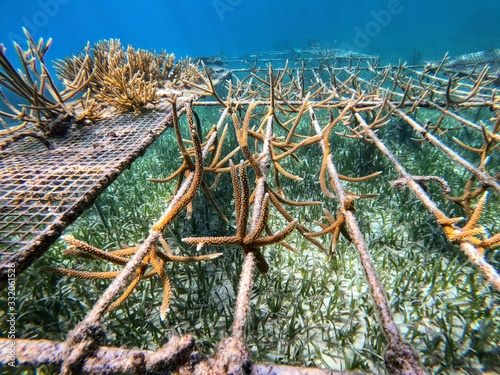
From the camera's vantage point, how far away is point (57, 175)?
92.3 inches

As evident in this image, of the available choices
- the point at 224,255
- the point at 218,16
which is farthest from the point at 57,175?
the point at 218,16

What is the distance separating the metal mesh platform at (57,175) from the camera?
160 centimetres

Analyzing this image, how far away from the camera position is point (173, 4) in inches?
5586

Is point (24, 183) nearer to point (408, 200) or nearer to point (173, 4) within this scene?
point (408, 200)

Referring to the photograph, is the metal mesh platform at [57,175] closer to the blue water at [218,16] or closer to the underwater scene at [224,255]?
the underwater scene at [224,255]

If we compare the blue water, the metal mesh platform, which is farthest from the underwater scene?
the blue water

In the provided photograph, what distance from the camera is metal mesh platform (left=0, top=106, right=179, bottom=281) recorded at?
1.60 m

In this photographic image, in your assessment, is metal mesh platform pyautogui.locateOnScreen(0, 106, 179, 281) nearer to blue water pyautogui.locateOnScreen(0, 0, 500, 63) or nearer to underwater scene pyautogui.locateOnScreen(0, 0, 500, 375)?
underwater scene pyautogui.locateOnScreen(0, 0, 500, 375)

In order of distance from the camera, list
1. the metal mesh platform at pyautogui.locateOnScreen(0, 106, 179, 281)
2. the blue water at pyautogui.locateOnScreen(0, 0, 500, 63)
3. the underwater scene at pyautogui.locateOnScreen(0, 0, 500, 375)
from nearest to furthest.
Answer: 1. the underwater scene at pyautogui.locateOnScreen(0, 0, 500, 375)
2. the metal mesh platform at pyautogui.locateOnScreen(0, 106, 179, 281)
3. the blue water at pyautogui.locateOnScreen(0, 0, 500, 63)

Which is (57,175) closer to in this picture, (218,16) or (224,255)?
(224,255)

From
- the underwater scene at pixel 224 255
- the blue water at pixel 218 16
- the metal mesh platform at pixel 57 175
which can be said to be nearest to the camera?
the underwater scene at pixel 224 255

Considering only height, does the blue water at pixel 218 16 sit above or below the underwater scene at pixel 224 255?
above

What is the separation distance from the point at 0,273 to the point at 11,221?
61 cm

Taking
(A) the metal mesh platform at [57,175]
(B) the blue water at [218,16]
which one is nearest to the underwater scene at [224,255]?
(A) the metal mesh platform at [57,175]
